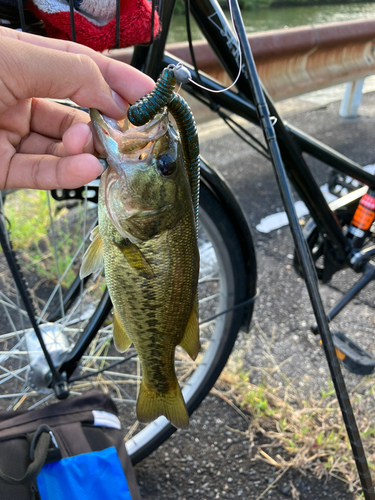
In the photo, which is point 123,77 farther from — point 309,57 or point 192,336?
point 309,57

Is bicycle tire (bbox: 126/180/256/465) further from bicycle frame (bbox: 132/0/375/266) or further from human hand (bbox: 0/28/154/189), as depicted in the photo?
human hand (bbox: 0/28/154/189)

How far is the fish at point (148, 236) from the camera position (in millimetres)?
937

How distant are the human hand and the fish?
0.05 metres

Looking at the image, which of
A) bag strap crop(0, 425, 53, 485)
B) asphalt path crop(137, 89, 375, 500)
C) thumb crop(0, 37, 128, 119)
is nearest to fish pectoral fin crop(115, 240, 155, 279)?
thumb crop(0, 37, 128, 119)

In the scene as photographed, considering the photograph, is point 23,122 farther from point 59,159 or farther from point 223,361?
point 223,361

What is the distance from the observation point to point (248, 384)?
2.25m

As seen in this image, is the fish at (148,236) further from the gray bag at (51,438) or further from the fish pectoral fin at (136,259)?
the gray bag at (51,438)

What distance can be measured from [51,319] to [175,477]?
37.1 inches

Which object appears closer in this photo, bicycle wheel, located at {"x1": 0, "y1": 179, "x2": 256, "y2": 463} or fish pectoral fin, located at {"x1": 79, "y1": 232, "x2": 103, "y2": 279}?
fish pectoral fin, located at {"x1": 79, "y1": 232, "x2": 103, "y2": 279}

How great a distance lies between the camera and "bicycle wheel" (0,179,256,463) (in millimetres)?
1756

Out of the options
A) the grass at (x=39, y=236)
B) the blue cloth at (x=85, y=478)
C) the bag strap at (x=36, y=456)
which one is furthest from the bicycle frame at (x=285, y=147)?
the grass at (x=39, y=236)

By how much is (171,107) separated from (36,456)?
46.0 inches

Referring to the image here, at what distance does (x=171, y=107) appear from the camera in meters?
0.85

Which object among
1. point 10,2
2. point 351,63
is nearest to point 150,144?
point 10,2
